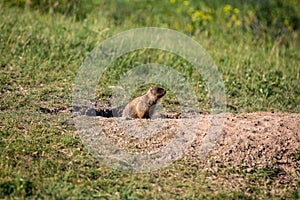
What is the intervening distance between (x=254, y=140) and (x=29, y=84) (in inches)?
97.5

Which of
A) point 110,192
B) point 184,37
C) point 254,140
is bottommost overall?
point 110,192

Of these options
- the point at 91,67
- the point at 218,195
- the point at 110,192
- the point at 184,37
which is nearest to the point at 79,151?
the point at 110,192

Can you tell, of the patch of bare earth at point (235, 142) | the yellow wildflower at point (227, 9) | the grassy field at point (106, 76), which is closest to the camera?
the grassy field at point (106, 76)

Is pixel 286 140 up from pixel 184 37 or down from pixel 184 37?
down

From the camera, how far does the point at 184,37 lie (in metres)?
7.89

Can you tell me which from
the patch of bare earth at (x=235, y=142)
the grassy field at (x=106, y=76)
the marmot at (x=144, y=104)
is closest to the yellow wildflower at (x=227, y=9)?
the grassy field at (x=106, y=76)

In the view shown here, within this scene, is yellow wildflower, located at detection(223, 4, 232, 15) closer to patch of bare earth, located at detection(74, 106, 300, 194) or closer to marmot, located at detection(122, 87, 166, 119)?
marmot, located at detection(122, 87, 166, 119)

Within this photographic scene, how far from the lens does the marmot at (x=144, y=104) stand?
5641 mm

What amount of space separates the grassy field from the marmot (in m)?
0.39

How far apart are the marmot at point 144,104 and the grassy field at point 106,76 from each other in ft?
1.28

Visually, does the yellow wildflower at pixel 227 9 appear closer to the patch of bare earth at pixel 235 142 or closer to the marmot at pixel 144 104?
the marmot at pixel 144 104

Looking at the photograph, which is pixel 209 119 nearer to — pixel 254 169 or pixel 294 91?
pixel 254 169

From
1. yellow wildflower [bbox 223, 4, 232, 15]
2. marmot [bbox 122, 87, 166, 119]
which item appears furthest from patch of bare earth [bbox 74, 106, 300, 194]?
yellow wildflower [bbox 223, 4, 232, 15]

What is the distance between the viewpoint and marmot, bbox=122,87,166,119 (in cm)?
564
